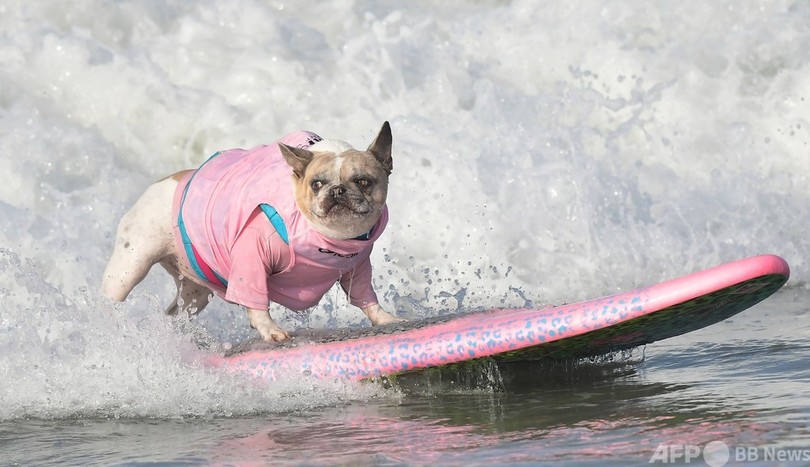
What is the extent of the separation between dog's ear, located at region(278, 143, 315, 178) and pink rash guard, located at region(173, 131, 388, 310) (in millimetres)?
125

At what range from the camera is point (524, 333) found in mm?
5422

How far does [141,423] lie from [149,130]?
19.1ft

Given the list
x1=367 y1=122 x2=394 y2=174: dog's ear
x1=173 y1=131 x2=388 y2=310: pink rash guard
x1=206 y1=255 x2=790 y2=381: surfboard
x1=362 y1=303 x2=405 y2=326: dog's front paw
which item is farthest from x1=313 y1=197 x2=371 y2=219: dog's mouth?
x1=362 y1=303 x2=405 y2=326: dog's front paw

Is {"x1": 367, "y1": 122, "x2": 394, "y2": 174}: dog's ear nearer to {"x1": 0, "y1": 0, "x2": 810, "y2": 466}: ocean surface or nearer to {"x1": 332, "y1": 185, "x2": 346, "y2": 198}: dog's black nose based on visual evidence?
{"x1": 332, "y1": 185, "x2": 346, "y2": 198}: dog's black nose

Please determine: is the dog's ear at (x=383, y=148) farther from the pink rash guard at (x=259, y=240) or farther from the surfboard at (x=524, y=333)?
the surfboard at (x=524, y=333)

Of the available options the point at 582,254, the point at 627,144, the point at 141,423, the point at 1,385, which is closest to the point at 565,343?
the point at 141,423

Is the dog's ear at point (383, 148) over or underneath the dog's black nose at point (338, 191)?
over

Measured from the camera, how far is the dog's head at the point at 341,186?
223 inches

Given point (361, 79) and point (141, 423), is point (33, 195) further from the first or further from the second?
point (141, 423)

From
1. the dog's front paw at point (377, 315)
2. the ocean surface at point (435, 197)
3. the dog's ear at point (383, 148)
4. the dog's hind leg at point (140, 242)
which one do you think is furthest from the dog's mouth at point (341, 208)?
the dog's hind leg at point (140, 242)

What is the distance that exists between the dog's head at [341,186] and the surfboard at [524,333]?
1.76 ft

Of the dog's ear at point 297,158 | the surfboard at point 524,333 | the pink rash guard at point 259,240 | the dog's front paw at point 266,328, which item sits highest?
the dog's ear at point 297,158

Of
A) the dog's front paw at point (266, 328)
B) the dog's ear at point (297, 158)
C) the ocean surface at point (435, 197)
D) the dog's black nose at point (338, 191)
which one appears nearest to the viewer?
the ocean surface at point (435, 197)

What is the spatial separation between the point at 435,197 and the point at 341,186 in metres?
4.33
